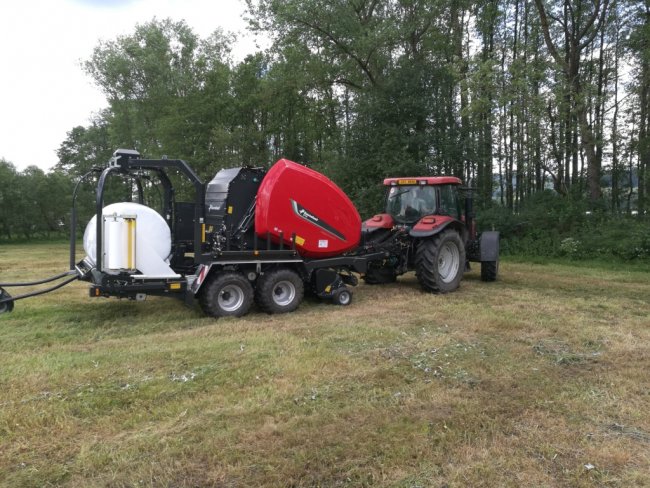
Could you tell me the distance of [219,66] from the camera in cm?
2497

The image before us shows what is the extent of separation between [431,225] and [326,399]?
5258 millimetres

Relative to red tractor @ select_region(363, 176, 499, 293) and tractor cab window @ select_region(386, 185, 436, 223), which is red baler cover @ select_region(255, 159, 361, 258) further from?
tractor cab window @ select_region(386, 185, 436, 223)

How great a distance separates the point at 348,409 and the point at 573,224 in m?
13.8

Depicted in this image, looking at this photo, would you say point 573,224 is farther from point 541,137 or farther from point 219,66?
point 219,66

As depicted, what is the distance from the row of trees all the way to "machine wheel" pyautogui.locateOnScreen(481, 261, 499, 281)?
5216 millimetres

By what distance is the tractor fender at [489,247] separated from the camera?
31.1ft

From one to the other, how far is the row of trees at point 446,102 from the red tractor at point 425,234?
5.07 meters

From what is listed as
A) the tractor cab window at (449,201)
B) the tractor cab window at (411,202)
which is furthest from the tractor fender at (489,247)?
the tractor cab window at (411,202)

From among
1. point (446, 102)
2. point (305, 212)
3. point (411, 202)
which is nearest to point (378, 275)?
point (411, 202)

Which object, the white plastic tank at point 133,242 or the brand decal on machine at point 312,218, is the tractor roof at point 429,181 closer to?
the brand decal on machine at point 312,218

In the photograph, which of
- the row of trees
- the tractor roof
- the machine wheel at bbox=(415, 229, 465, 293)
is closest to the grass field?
the machine wheel at bbox=(415, 229, 465, 293)

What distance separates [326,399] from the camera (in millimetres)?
3617

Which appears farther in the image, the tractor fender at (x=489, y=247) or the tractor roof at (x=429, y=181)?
the tractor fender at (x=489, y=247)

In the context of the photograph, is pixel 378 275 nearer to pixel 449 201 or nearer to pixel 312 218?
pixel 449 201
